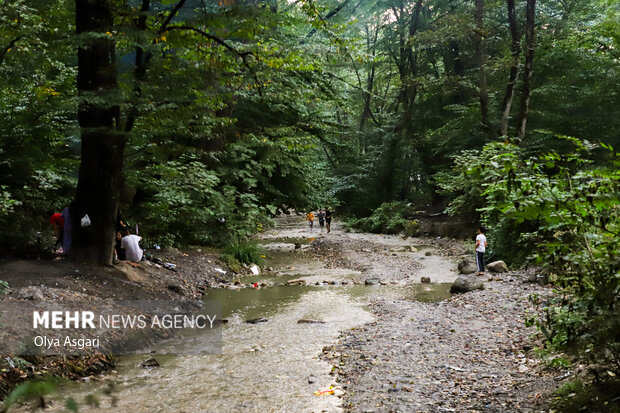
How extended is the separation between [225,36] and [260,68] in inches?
55.1

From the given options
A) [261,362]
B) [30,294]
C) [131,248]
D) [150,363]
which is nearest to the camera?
[150,363]

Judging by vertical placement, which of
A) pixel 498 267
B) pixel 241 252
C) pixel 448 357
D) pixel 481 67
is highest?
pixel 481 67

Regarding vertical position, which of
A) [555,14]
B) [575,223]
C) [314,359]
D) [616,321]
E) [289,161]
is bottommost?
[314,359]

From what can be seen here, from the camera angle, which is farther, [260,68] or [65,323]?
[260,68]

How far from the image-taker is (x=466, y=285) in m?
11.2

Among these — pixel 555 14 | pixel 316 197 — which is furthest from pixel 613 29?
pixel 316 197

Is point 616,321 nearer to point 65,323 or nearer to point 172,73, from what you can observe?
point 65,323

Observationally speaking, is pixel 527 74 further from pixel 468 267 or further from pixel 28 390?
pixel 28 390

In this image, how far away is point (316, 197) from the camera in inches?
774

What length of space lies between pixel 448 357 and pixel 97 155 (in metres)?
7.60

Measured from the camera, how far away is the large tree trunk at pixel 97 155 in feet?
30.1

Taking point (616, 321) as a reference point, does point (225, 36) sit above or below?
above

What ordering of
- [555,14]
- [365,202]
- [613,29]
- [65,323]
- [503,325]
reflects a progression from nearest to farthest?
[65,323] → [503,325] → [613,29] → [555,14] → [365,202]

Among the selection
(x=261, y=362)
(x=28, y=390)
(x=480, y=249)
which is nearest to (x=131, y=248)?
(x=261, y=362)
